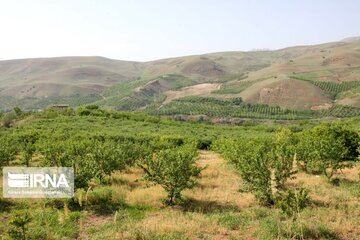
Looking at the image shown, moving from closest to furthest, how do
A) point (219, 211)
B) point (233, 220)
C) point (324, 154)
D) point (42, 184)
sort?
point (233, 220) < point (219, 211) < point (42, 184) < point (324, 154)

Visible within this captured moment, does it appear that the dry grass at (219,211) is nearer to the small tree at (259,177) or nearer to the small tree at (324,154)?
the small tree at (259,177)

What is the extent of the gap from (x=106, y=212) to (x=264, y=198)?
699 centimetres

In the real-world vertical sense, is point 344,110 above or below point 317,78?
below

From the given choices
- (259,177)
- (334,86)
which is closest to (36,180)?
(259,177)

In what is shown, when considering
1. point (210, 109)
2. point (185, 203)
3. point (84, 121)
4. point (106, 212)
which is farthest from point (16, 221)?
point (210, 109)

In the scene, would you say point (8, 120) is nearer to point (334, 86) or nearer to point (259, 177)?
point (259, 177)

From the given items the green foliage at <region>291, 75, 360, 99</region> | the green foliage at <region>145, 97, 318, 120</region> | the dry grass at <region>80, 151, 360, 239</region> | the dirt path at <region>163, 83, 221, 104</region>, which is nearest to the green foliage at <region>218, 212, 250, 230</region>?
the dry grass at <region>80, 151, 360, 239</region>

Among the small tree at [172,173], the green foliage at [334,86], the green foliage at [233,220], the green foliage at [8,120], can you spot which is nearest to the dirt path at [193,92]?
the green foliage at [334,86]

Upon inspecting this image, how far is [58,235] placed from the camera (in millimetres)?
11742

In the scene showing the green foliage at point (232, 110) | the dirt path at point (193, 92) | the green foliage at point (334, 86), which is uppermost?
the green foliage at point (334, 86)

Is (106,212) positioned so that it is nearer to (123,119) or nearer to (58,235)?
(58,235)

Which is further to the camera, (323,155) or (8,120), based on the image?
(8,120)

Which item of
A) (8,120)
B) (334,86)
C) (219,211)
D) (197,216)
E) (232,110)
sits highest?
(334,86)

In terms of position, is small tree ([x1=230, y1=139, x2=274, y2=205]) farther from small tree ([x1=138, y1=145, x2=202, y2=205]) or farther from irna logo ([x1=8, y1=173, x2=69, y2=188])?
irna logo ([x1=8, y1=173, x2=69, y2=188])
